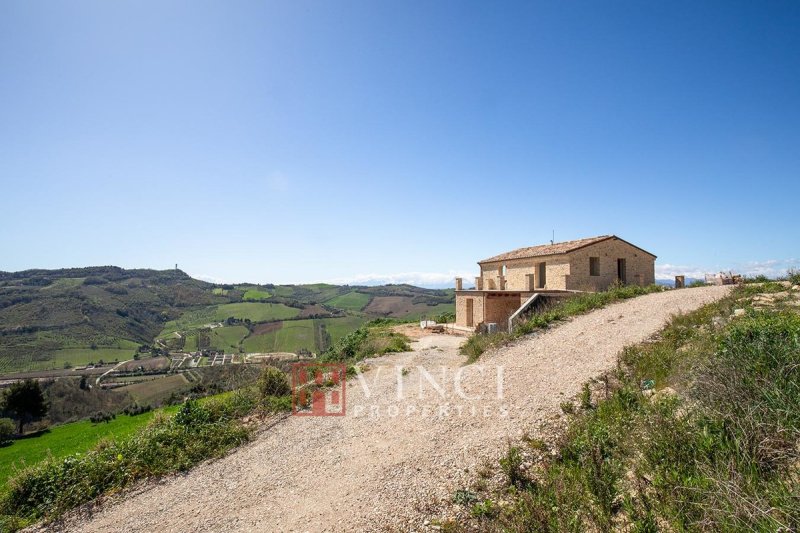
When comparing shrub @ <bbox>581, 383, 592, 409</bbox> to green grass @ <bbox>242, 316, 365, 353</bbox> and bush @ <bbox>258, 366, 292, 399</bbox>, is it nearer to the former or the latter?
bush @ <bbox>258, 366, 292, 399</bbox>

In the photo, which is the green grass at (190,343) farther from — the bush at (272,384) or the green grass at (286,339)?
the bush at (272,384)

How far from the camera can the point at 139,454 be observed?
24.2ft

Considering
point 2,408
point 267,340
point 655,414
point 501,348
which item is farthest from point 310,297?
point 655,414

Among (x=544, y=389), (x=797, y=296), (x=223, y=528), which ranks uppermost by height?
(x=797, y=296)

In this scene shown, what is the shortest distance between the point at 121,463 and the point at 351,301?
9171 centimetres

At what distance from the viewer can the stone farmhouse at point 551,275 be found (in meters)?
17.2

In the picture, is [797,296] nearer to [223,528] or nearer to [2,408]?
[223,528]

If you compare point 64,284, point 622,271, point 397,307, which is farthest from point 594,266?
point 64,284

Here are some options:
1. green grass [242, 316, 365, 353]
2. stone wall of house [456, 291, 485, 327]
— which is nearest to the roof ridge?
stone wall of house [456, 291, 485, 327]

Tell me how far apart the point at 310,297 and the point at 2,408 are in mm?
86759

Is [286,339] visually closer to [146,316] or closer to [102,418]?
[102,418]

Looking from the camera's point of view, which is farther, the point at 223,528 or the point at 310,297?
the point at 310,297

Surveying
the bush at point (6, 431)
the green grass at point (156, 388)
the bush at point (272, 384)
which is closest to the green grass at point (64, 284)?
the green grass at point (156, 388)

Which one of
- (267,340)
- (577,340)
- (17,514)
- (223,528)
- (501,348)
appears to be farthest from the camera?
(267,340)
